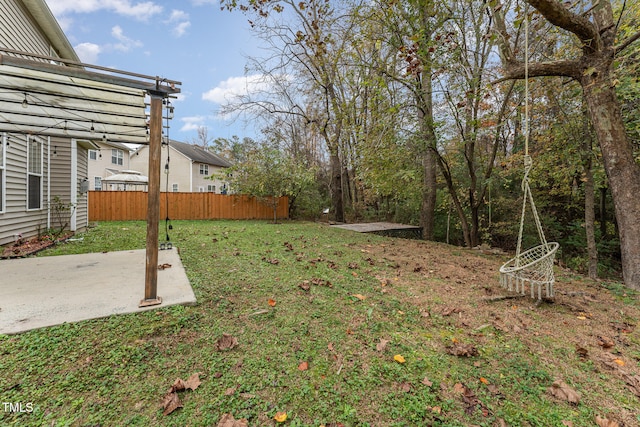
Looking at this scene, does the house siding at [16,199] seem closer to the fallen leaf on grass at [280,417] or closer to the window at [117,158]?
the fallen leaf on grass at [280,417]

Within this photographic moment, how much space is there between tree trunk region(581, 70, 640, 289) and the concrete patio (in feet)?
18.5

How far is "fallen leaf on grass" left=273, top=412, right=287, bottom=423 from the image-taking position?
141 centimetres

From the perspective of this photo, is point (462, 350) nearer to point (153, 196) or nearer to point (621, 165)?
point (153, 196)

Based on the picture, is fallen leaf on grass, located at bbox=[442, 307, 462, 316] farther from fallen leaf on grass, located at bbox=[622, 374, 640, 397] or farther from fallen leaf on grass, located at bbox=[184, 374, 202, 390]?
fallen leaf on grass, located at bbox=[184, 374, 202, 390]

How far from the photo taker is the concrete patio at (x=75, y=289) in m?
2.32

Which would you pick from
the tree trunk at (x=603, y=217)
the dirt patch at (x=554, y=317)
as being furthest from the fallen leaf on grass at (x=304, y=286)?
the tree trunk at (x=603, y=217)

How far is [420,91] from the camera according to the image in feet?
18.1

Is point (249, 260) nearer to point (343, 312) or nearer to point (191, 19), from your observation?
point (343, 312)

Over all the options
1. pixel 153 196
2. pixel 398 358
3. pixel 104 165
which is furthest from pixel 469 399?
pixel 104 165

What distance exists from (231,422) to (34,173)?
24.6 ft

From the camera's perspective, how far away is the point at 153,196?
8.30ft

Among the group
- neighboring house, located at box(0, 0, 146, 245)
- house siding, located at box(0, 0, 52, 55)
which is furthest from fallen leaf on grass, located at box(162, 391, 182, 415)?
house siding, located at box(0, 0, 52, 55)

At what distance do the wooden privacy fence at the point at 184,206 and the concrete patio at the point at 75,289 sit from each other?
24.7 feet

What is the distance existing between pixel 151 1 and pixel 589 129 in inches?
396
